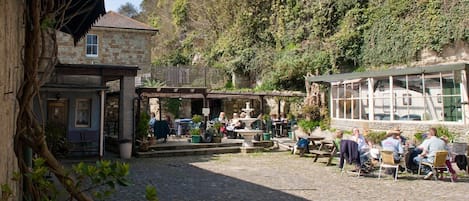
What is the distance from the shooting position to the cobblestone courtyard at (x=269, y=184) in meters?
6.71

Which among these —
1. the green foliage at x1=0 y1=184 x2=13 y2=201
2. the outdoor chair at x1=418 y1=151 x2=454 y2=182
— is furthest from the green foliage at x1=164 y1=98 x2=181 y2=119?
the green foliage at x1=0 y1=184 x2=13 y2=201

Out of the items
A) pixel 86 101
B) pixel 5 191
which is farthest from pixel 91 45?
pixel 5 191

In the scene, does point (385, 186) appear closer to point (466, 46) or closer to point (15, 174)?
point (15, 174)

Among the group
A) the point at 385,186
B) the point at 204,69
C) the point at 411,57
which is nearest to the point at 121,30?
the point at 204,69

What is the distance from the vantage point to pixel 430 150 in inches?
346

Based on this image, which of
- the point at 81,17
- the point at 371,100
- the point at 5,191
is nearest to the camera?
the point at 5,191

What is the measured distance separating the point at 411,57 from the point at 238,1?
13.8m

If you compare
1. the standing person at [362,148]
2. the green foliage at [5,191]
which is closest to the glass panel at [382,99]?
the standing person at [362,148]

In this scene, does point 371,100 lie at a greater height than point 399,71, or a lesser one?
lesser

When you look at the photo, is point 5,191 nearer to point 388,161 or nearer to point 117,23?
point 388,161

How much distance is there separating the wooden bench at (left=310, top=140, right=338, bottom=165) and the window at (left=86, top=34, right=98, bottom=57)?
14.9 m

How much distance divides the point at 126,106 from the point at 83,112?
5.84 ft

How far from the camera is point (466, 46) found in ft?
56.1

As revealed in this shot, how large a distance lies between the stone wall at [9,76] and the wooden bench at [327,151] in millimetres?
8650
